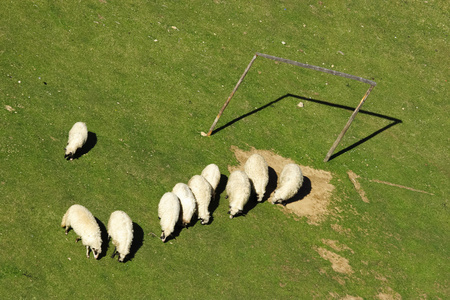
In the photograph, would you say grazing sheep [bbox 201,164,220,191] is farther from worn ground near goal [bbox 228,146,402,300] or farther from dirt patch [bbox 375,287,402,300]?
dirt patch [bbox 375,287,402,300]

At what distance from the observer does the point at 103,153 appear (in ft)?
66.6

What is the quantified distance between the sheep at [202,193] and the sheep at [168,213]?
1064 mm

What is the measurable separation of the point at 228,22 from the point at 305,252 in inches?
715

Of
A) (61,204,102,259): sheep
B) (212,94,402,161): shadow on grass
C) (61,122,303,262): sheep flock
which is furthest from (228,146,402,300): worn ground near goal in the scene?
(61,204,102,259): sheep

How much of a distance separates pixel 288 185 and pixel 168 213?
6.11m

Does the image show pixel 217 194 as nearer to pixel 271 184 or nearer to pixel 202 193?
pixel 202 193

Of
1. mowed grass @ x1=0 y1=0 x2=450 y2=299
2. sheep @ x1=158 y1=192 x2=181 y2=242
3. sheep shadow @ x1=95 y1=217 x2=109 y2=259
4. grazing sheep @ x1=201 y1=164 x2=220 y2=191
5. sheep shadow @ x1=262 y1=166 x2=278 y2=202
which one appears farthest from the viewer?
sheep shadow @ x1=262 y1=166 x2=278 y2=202

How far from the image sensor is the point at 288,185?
2052cm

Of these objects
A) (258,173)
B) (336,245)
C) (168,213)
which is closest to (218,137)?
(258,173)

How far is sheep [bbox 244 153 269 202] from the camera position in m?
20.4

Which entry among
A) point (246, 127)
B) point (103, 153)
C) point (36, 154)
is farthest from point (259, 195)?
point (36, 154)

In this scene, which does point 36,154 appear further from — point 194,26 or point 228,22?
point 228,22

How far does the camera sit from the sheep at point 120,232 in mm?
16094

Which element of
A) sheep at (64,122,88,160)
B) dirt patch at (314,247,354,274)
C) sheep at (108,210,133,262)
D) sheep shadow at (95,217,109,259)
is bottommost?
dirt patch at (314,247,354,274)
